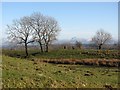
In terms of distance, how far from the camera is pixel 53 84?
17812mm

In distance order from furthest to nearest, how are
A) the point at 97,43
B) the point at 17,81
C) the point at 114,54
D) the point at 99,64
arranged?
the point at 97,43 < the point at 114,54 < the point at 99,64 < the point at 17,81

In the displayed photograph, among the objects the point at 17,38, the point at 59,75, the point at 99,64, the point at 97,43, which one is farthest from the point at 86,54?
the point at 97,43

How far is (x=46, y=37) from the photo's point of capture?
8131cm

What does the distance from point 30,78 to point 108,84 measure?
5976mm

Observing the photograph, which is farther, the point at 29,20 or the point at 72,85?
the point at 29,20

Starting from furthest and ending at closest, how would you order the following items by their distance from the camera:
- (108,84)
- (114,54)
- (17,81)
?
(114,54)
(108,84)
(17,81)

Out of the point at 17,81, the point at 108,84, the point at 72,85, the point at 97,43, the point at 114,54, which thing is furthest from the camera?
the point at 97,43

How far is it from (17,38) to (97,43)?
44.8 m

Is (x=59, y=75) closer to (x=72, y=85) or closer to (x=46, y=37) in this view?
(x=72, y=85)

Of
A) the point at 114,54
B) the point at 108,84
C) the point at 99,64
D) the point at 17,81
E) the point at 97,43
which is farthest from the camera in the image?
the point at 97,43

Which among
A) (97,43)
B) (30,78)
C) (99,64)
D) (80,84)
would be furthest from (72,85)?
(97,43)

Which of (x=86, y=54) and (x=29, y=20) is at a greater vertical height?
(x=29, y=20)

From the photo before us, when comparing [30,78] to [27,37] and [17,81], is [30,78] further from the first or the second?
[27,37]

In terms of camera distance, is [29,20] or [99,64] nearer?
[99,64]
